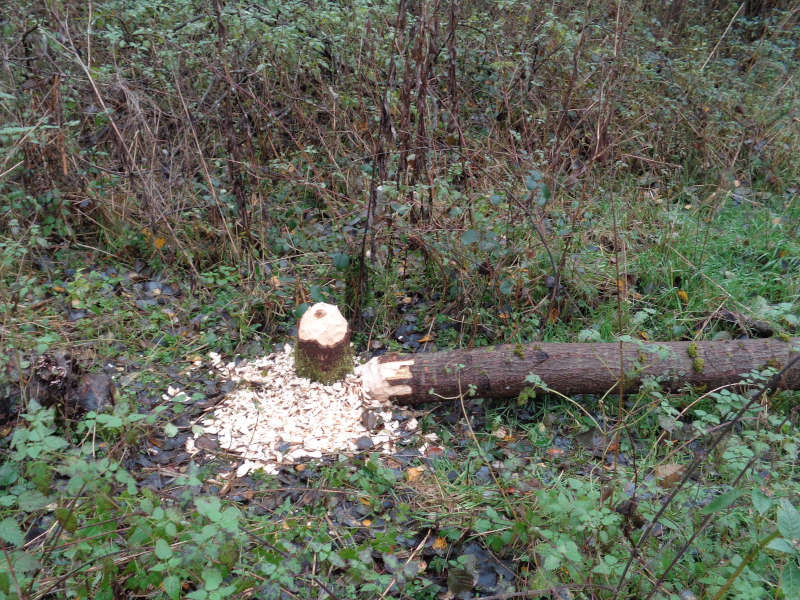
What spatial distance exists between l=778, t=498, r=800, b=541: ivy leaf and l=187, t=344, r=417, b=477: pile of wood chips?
185 cm

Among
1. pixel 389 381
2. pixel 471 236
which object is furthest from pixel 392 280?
pixel 389 381

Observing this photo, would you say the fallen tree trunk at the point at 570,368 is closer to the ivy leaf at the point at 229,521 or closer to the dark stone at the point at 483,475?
the dark stone at the point at 483,475

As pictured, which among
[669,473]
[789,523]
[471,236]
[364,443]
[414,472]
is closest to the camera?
[789,523]

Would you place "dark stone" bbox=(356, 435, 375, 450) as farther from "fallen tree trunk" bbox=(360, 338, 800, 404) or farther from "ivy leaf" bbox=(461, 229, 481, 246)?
"ivy leaf" bbox=(461, 229, 481, 246)

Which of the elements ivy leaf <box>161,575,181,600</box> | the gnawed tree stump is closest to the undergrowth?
ivy leaf <box>161,575,181,600</box>

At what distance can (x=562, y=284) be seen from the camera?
12.7 feet

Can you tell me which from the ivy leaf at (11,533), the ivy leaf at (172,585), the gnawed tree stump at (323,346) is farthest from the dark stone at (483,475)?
the ivy leaf at (11,533)

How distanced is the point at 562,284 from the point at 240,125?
110 inches

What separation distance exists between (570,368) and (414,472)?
103cm

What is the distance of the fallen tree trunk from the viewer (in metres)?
3.26

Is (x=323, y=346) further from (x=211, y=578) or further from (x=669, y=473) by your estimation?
(x=669, y=473)

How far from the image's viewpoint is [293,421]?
3357mm

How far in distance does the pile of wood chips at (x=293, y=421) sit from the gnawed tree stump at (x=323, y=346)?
0.06 m

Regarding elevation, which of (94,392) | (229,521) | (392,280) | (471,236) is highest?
(471,236)
